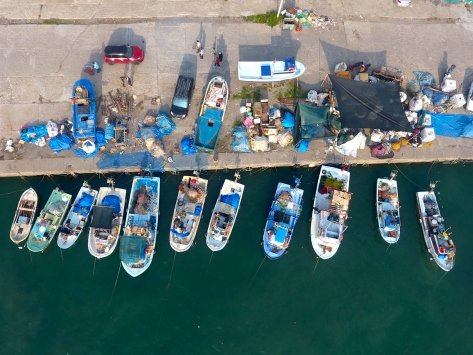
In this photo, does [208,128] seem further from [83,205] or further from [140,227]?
[83,205]

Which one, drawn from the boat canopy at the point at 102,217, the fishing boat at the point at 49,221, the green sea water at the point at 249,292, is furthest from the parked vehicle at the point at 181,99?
the fishing boat at the point at 49,221

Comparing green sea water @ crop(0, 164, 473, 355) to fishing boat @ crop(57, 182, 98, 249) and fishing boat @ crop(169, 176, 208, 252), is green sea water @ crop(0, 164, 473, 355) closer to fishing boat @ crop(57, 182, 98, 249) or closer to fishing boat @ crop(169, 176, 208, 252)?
A: fishing boat @ crop(57, 182, 98, 249)

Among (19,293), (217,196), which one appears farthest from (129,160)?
(19,293)

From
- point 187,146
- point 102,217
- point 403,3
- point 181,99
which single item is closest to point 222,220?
point 187,146

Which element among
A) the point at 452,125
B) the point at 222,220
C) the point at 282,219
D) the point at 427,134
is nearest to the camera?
the point at 222,220

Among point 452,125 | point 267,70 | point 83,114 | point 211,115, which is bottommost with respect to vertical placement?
point 83,114

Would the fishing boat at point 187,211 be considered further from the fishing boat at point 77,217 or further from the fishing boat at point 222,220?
the fishing boat at point 77,217
